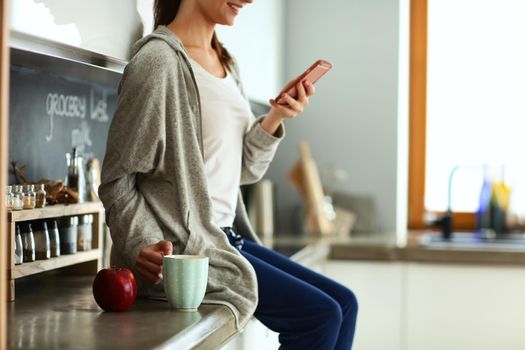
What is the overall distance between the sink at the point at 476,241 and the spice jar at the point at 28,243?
66.9 inches

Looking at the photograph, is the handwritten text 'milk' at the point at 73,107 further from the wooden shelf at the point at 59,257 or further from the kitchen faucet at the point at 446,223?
the kitchen faucet at the point at 446,223

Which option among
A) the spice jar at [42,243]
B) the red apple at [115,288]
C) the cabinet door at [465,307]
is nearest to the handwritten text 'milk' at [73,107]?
the spice jar at [42,243]

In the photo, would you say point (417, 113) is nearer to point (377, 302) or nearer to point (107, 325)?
point (377, 302)

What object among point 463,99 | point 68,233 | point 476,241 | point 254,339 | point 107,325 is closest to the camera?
point 107,325

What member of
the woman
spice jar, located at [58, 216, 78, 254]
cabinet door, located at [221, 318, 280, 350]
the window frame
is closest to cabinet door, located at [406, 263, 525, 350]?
the window frame

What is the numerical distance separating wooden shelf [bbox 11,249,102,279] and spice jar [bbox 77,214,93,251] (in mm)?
18

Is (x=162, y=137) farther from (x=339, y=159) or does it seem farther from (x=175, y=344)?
(x=339, y=159)

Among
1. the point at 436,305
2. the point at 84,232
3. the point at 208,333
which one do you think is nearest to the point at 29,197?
the point at 84,232

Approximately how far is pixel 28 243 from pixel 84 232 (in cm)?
26

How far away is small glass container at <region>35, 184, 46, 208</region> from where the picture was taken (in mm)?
1784

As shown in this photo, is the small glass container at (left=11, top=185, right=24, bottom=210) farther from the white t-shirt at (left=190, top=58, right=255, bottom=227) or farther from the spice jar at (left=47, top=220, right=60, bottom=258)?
the white t-shirt at (left=190, top=58, right=255, bottom=227)

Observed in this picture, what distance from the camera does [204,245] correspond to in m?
1.59

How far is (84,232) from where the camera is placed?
2002mm

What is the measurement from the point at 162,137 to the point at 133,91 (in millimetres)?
105
